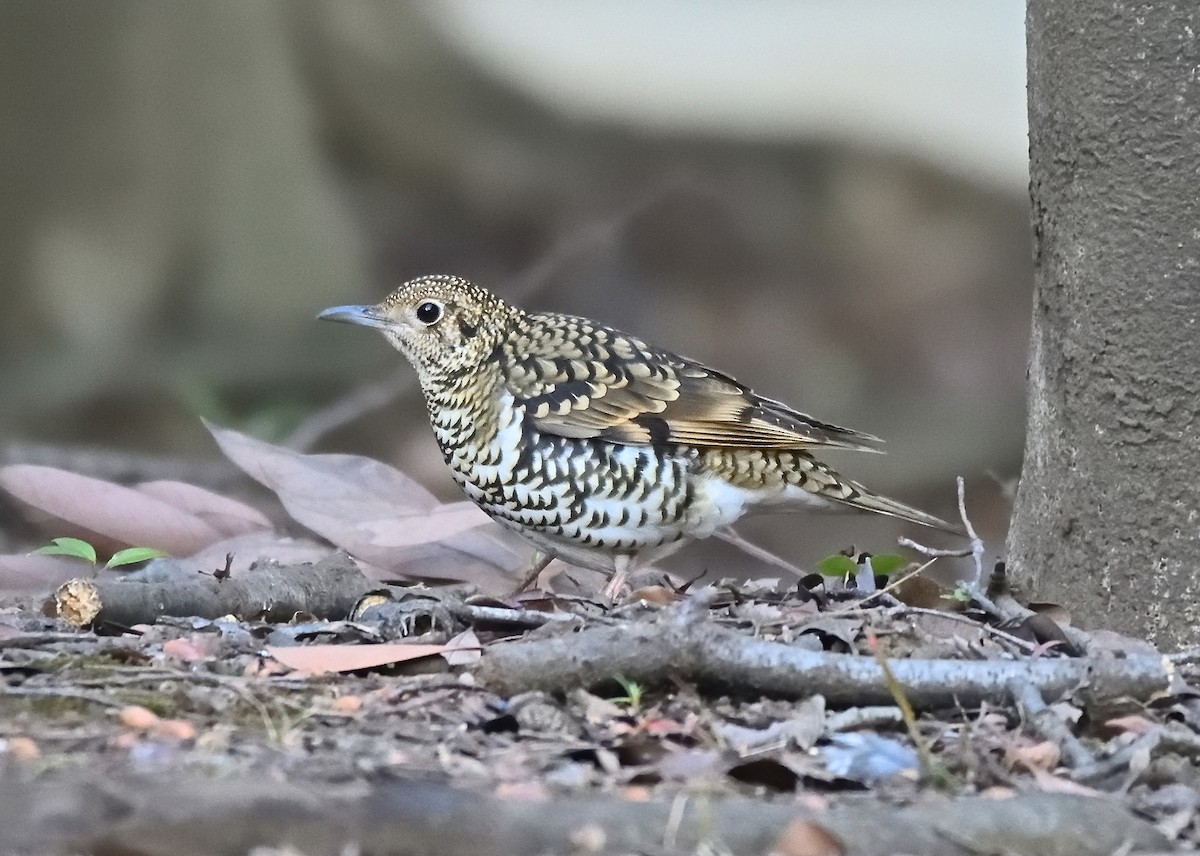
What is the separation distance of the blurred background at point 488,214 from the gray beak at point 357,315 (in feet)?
11.9

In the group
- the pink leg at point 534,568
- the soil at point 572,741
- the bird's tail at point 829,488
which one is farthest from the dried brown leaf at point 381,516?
the soil at point 572,741

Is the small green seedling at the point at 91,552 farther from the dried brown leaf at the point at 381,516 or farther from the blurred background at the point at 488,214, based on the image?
A: the blurred background at the point at 488,214

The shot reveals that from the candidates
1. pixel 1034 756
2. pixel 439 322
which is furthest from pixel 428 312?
pixel 1034 756

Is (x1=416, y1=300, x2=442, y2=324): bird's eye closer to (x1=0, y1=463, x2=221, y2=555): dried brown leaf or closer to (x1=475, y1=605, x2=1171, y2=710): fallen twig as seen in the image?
(x1=0, y1=463, x2=221, y2=555): dried brown leaf

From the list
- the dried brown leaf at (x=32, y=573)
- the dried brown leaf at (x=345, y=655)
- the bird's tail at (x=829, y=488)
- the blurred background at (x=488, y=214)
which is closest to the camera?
the dried brown leaf at (x=345, y=655)

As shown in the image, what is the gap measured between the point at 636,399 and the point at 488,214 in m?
4.70

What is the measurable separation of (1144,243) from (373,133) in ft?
21.3

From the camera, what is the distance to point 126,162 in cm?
951

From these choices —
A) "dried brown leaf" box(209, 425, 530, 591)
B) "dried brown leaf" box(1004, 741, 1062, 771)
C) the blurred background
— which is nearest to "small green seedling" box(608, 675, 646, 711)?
"dried brown leaf" box(1004, 741, 1062, 771)

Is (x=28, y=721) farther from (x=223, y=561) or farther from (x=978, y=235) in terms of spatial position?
(x=978, y=235)

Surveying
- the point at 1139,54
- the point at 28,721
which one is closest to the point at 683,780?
the point at 28,721

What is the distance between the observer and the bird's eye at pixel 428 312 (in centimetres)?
502

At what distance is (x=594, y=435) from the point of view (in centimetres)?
469

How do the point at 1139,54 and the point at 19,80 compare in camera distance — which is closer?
the point at 1139,54
